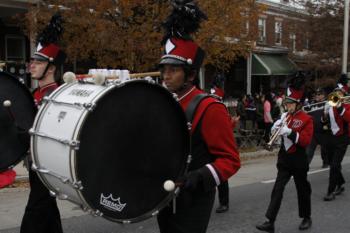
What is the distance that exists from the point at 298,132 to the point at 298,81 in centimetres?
69

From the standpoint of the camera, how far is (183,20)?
3.21 m

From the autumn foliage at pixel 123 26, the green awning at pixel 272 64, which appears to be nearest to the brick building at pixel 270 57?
the green awning at pixel 272 64

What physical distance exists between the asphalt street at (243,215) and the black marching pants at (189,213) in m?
3.05

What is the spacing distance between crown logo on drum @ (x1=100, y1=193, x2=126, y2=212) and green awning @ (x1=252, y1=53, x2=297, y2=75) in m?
24.6

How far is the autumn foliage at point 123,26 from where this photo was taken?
11.5 m

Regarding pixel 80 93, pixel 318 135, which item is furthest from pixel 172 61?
pixel 318 135

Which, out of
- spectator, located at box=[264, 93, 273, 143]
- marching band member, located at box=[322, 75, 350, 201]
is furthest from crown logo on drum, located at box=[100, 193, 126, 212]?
spectator, located at box=[264, 93, 273, 143]

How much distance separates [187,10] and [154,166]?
0.99m

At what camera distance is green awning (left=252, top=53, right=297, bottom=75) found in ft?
89.3

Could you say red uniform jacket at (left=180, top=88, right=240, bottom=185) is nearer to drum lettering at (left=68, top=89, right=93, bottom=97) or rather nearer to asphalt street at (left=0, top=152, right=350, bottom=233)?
drum lettering at (left=68, top=89, right=93, bottom=97)

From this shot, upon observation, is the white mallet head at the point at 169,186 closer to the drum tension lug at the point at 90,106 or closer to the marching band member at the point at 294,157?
the drum tension lug at the point at 90,106

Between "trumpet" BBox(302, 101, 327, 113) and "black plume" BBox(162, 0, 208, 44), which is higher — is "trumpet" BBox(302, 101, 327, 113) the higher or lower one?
the lower one

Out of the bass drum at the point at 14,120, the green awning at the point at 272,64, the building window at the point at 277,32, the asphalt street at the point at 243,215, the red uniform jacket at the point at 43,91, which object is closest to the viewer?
the bass drum at the point at 14,120

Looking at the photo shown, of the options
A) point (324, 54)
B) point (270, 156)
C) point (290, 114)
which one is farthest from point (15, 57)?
point (324, 54)
